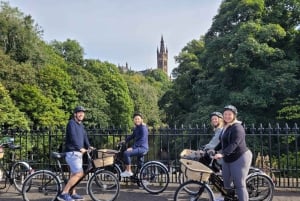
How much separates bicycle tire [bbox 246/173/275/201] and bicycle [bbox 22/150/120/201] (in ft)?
8.35

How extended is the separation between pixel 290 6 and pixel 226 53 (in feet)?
15.8

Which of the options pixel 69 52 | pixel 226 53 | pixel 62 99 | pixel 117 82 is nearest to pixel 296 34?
pixel 226 53

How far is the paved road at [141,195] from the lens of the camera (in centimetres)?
827

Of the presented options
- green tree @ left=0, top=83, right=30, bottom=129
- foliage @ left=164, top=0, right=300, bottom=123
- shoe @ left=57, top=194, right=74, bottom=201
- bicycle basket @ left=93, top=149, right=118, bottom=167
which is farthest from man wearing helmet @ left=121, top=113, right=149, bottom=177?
green tree @ left=0, top=83, right=30, bottom=129

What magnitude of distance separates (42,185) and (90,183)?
943mm

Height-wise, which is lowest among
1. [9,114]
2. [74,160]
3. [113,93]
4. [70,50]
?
[74,160]

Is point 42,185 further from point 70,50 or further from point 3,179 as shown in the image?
point 70,50

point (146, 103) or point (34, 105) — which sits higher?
point (146, 103)

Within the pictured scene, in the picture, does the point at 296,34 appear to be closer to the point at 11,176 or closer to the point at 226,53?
the point at 226,53

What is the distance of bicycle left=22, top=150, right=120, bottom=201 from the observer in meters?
7.62

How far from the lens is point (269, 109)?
2262 cm

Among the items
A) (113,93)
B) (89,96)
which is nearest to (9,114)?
(89,96)

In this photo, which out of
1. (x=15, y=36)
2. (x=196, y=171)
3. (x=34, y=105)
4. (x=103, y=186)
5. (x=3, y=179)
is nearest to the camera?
(x=196, y=171)

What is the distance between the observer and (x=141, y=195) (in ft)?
28.3
